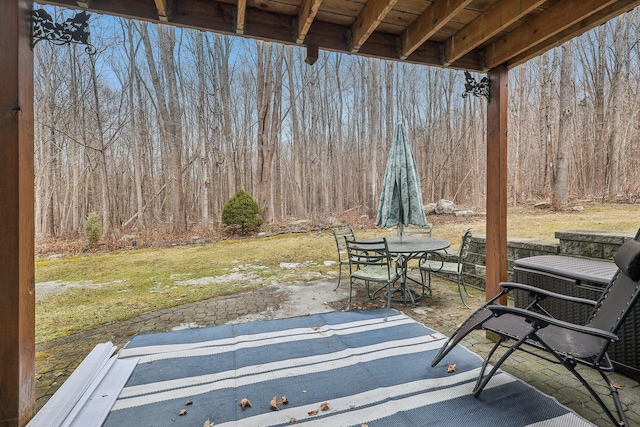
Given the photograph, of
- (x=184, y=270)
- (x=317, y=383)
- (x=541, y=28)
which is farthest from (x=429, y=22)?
(x=184, y=270)

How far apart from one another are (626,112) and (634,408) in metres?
6.86

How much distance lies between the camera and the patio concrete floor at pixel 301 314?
2.00m

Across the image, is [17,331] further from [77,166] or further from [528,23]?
[77,166]

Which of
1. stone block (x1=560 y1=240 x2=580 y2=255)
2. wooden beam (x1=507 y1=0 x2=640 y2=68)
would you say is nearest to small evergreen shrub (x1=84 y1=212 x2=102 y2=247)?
wooden beam (x1=507 y1=0 x2=640 y2=68)

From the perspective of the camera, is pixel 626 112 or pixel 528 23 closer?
pixel 528 23

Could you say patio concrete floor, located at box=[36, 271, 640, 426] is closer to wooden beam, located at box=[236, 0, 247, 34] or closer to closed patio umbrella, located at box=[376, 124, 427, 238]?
closed patio umbrella, located at box=[376, 124, 427, 238]

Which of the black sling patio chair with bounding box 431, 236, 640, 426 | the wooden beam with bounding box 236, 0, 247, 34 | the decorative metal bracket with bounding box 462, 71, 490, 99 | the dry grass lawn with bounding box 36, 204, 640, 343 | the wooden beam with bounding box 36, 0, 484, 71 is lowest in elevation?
the dry grass lawn with bounding box 36, 204, 640, 343

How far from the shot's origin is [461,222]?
33.0 ft

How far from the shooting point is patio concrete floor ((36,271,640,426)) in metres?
2.00

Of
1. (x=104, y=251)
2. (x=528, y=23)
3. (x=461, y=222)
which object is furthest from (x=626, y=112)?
(x=104, y=251)

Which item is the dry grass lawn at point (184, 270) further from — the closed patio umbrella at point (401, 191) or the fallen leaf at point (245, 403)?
the fallen leaf at point (245, 403)

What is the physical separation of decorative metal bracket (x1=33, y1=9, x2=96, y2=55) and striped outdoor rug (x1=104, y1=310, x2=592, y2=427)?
2.29 metres

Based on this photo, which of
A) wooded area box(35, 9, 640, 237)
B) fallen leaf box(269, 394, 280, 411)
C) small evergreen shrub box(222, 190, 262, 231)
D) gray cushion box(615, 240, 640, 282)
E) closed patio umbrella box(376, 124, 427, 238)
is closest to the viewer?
gray cushion box(615, 240, 640, 282)

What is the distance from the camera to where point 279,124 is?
12.5m
